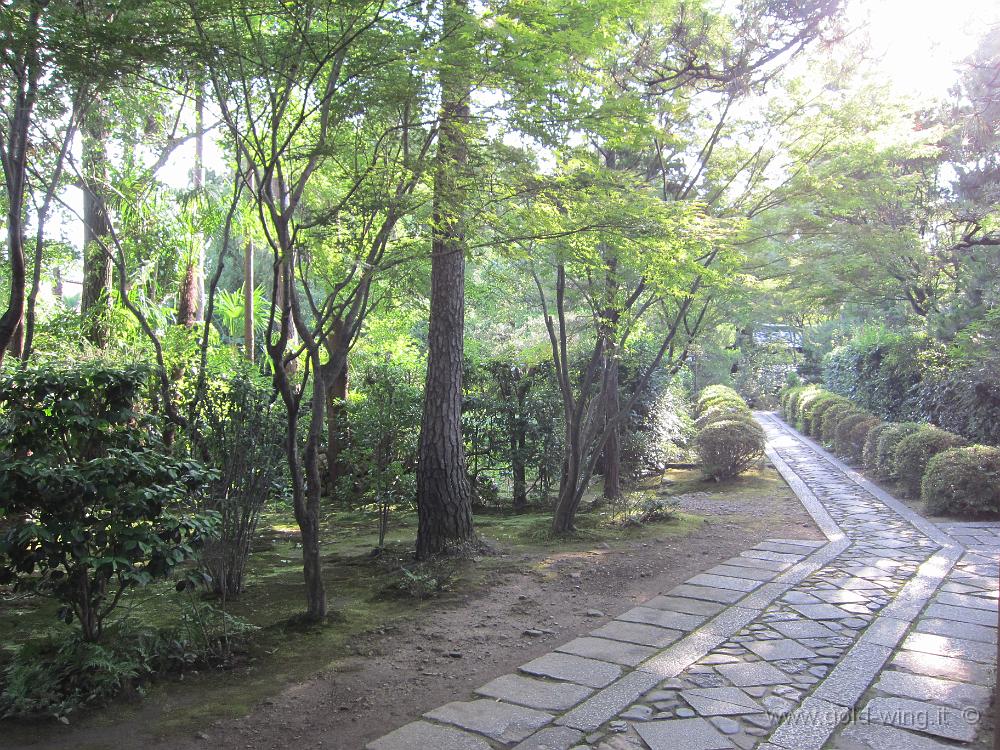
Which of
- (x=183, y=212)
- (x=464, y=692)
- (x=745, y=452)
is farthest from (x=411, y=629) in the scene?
(x=745, y=452)

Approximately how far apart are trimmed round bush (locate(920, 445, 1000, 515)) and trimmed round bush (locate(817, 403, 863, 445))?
612 centimetres

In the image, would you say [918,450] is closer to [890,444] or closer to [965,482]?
[890,444]

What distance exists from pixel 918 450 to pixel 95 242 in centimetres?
1115

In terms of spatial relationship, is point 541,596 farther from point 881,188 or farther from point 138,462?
point 881,188

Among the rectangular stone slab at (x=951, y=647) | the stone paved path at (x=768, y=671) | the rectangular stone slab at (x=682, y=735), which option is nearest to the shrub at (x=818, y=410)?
the stone paved path at (x=768, y=671)

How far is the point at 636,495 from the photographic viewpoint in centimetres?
1009

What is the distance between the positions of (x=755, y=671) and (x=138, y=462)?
11.3 feet

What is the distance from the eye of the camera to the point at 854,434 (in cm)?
1374

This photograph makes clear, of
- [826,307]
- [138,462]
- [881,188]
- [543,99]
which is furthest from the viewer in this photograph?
[826,307]

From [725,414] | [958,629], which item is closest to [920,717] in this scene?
[958,629]

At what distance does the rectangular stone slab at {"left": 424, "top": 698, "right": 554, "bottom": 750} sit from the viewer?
3.13 meters

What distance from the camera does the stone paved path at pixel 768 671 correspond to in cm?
310

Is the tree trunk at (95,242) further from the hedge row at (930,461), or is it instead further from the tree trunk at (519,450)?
the hedge row at (930,461)

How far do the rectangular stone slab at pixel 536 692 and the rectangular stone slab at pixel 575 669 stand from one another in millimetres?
85
